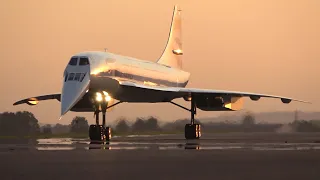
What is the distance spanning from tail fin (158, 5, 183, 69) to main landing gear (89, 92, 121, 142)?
57.8ft

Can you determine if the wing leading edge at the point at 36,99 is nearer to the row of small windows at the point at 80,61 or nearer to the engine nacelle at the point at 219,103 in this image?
the row of small windows at the point at 80,61

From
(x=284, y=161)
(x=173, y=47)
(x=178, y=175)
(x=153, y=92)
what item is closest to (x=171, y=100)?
(x=153, y=92)

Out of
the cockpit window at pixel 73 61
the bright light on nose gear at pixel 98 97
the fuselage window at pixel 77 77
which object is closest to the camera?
the fuselage window at pixel 77 77

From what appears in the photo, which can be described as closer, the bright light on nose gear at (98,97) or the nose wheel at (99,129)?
the nose wheel at (99,129)

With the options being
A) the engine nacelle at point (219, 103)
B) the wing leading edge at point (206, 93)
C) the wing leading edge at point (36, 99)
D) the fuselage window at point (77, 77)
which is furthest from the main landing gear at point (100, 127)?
the wing leading edge at point (36, 99)

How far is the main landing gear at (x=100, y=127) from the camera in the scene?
35156 millimetres

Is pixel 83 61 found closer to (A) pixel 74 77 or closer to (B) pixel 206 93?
(A) pixel 74 77

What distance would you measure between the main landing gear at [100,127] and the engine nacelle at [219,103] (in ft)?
24.7

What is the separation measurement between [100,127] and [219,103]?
949 centimetres

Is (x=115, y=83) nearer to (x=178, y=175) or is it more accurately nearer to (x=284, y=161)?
(x=284, y=161)

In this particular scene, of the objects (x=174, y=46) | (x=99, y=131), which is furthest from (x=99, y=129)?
(x=174, y=46)

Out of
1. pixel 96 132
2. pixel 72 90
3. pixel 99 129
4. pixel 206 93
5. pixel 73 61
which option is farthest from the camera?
pixel 206 93

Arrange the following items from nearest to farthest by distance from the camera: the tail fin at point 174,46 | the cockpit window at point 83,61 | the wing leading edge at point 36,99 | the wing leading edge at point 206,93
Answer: the cockpit window at point 83,61, the wing leading edge at point 206,93, the wing leading edge at point 36,99, the tail fin at point 174,46

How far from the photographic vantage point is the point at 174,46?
5741cm
